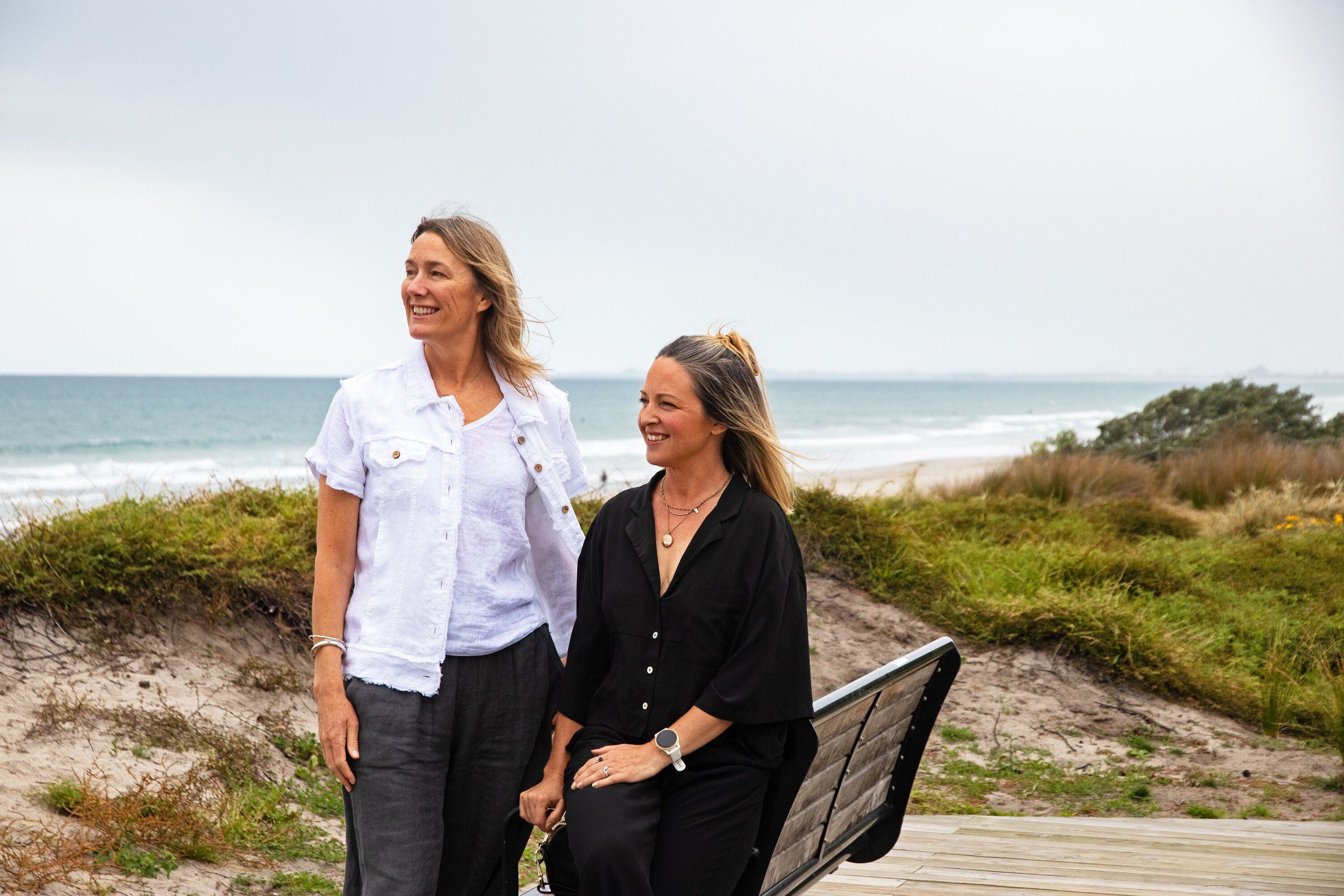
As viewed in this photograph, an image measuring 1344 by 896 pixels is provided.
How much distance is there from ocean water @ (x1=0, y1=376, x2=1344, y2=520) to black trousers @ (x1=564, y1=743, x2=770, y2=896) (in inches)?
200

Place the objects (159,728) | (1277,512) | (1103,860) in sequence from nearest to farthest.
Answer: (1103,860) < (159,728) < (1277,512)

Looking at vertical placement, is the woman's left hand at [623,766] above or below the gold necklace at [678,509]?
below

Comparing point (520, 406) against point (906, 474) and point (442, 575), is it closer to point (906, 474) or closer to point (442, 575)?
point (442, 575)

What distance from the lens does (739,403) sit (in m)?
2.38

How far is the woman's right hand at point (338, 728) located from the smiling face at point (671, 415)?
869 mm

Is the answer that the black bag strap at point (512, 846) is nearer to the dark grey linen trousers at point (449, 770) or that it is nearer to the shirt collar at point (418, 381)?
the dark grey linen trousers at point (449, 770)

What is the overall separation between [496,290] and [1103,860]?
2.78m

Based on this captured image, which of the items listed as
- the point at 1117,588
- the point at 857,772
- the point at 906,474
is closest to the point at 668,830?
the point at 857,772

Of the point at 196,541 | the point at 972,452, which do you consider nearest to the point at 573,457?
the point at 196,541

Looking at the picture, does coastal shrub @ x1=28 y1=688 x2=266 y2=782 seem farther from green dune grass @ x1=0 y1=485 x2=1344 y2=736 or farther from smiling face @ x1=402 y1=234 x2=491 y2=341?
smiling face @ x1=402 y1=234 x2=491 y2=341

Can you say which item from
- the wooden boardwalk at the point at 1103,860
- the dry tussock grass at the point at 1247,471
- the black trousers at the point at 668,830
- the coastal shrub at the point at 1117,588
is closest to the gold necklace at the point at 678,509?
the black trousers at the point at 668,830

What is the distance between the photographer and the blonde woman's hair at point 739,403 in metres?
2.35

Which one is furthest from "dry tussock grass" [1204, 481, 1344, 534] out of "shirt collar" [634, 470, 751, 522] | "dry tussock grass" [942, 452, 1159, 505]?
"shirt collar" [634, 470, 751, 522]

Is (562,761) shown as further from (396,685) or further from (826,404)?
(826,404)
